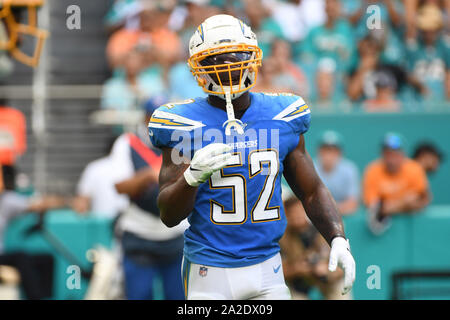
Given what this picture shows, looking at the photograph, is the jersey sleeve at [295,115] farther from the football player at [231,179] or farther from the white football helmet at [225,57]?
the white football helmet at [225,57]

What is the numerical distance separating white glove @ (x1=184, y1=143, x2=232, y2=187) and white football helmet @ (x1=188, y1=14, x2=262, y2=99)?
357mm

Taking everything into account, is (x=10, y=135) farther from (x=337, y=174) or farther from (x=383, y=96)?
(x=383, y=96)

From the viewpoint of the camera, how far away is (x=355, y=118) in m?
7.87

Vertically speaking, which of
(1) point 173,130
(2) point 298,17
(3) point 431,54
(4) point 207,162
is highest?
(2) point 298,17

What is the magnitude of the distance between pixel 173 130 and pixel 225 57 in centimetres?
42

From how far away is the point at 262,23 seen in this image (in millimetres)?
9023

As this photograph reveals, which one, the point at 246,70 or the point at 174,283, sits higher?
the point at 246,70

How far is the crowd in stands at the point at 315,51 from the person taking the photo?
8.11 m

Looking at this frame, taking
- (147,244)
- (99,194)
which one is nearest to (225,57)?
(147,244)

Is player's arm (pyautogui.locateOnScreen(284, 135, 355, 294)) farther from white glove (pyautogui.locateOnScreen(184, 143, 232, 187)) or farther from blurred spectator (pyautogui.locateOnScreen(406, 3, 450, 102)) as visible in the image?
blurred spectator (pyautogui.locateOnScreen(406, 3, 450, 102))

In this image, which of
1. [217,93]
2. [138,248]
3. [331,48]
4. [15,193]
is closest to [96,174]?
[15,193]
